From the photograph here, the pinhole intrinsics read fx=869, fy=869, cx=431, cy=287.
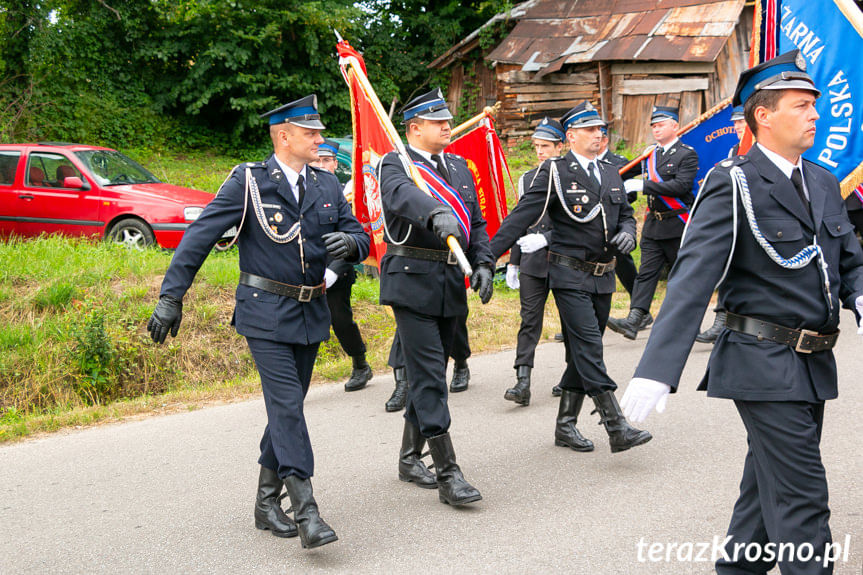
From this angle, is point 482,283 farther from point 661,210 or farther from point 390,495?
point 661,210

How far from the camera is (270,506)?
4199 mm

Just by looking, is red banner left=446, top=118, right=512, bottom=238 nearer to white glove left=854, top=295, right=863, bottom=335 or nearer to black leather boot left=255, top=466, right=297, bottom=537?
black leather boot left=255, top=466, right=297, bottom=537

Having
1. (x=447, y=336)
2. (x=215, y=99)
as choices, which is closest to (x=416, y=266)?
(x=447, y=336)

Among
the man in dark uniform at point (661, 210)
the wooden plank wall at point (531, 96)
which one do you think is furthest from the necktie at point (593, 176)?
the wooden plank wall at point (531, 96)

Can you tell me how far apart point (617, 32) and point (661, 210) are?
14.8m

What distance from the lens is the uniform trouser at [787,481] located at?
2.81m

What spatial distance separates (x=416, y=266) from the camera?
4.54 meters

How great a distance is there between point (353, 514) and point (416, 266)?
1.31 meters

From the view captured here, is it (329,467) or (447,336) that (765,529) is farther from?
(329,467)

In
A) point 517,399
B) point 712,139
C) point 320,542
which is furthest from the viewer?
point 712,139

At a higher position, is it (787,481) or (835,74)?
(835,74)

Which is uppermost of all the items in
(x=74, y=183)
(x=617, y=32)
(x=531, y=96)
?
(x=617, y=32)

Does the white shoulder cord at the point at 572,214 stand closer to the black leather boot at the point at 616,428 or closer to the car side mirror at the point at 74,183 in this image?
the black leather boot at the point at 616,428

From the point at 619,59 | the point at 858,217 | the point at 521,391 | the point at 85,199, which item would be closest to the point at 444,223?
the point at 521,391
